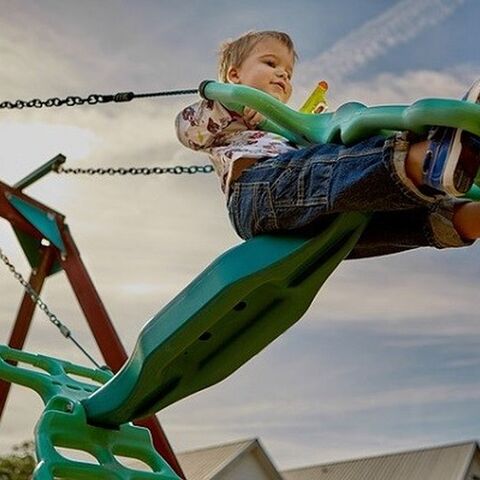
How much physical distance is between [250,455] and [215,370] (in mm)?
8634

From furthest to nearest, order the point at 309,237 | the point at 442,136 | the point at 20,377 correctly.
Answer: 1. the point at 20,377
2. the point at 309,237
3. the point at 442,136

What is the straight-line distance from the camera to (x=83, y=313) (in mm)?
5395

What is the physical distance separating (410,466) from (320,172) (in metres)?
8.75

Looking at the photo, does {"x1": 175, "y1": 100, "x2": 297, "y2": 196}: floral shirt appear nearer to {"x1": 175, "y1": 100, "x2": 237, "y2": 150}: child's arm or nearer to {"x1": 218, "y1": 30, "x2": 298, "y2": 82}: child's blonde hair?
{"x1": 175, "y1": 100, "x2": 237, "y2": 150}: child's arm

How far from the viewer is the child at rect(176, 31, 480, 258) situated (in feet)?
6.64

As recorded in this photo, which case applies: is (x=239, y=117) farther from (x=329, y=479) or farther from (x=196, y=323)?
(x=329, y=479)

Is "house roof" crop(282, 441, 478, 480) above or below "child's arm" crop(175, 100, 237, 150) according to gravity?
above

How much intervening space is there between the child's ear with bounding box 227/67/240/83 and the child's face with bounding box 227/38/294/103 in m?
0.02

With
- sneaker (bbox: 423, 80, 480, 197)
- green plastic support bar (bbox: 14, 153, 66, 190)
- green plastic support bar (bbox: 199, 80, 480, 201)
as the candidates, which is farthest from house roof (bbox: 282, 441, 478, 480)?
sneaker (bbox: 423, 80, 480, 197)

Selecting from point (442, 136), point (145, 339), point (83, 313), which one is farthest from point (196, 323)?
point (83, 313)

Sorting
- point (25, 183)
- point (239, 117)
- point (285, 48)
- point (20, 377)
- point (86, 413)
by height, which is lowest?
point (86, 413)

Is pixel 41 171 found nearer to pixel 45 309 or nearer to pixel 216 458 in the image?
pixel 45 309

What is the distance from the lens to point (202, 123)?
265cm

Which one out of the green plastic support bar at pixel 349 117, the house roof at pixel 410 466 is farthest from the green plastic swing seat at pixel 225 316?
the house roof at pixel 410 466
